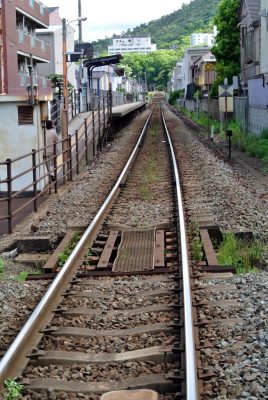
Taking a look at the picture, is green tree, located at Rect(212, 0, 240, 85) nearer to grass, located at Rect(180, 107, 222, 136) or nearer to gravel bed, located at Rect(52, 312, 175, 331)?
grass, located at Rect(180, 107, 222, 136)

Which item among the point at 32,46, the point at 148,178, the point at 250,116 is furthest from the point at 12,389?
the point at 32,46

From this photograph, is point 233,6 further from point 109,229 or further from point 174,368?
point 174,368

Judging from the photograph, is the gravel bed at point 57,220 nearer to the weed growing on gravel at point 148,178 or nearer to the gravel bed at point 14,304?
the gravel bed at point 14,304

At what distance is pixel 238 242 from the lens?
9.48 metres

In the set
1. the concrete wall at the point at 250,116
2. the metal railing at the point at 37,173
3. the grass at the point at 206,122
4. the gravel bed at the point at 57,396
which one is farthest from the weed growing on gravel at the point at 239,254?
the grass at the point at 206,122

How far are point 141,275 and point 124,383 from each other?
3.14 m

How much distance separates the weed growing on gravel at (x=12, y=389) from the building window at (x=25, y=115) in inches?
441

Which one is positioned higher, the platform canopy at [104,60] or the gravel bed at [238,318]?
the platform canopy at [104,60]

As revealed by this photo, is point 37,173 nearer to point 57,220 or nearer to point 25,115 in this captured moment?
point 25,115

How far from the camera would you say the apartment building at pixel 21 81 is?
15.4 meters

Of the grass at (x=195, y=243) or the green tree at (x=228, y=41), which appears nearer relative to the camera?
the grass at (x=195, y=243)

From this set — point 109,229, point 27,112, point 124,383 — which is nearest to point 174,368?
point 124,383

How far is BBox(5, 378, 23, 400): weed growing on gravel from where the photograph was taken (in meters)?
4.51

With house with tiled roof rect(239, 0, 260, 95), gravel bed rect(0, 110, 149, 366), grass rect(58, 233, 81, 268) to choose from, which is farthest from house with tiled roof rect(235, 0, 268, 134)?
grass rect(58, 233, 81, 268)
